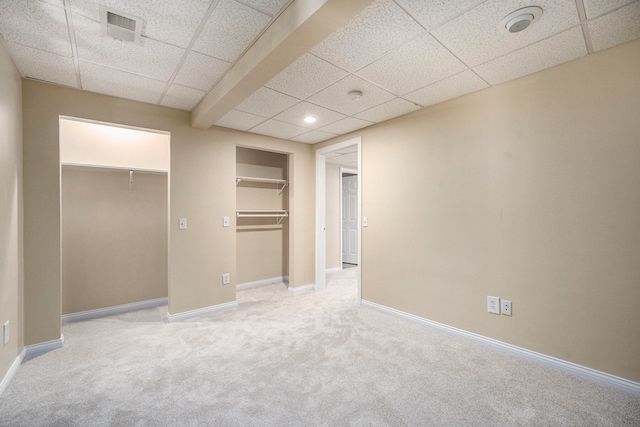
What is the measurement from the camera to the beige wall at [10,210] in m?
1.92

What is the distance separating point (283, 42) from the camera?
167 centimetres

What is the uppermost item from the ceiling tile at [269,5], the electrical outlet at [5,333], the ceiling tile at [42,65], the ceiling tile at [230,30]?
the ceiling tile at [269,5]

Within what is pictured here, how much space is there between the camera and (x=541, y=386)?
6.32 ft

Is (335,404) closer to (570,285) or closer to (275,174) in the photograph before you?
(570,285)

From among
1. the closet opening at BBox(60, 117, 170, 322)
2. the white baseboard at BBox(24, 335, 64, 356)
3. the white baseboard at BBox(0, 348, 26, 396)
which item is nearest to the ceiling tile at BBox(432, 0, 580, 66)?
the closet opening at BBox(60, 117, 170, 322)

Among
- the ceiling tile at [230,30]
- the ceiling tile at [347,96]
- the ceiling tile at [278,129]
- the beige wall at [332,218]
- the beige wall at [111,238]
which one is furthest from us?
the beige wall at [332,218]

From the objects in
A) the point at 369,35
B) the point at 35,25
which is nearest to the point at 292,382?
the point at 369,35

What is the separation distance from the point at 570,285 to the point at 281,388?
7.10 ft

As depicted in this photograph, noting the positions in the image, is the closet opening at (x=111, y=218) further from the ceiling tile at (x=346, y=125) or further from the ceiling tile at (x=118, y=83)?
the ceiling tile at (x=346, y=125)

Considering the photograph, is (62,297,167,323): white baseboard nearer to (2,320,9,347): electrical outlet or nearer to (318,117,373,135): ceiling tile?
(2,320,9,347): electrical outlet

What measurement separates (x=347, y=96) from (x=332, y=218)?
11.1 ft

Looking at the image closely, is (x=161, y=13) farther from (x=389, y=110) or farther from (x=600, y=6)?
(x=600, y=6)

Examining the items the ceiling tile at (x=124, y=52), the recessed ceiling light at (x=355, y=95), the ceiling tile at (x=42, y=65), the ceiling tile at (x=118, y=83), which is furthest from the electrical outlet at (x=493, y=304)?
the ceiling tile at (x=42, y=65)

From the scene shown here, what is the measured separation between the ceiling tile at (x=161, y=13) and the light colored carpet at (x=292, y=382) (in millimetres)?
2294
